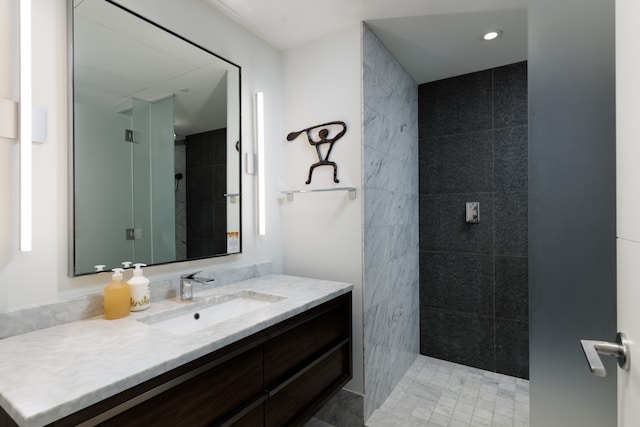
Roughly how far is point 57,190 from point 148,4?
907 millimetres

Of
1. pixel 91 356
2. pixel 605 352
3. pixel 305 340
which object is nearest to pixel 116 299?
pixel 91 356

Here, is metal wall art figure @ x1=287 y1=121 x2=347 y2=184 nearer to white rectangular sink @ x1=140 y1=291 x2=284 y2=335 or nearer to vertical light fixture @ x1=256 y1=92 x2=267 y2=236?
vertical light fixture @ x1=256 y1=92 x2=267 y2=236

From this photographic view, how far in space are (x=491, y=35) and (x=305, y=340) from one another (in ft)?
6.92

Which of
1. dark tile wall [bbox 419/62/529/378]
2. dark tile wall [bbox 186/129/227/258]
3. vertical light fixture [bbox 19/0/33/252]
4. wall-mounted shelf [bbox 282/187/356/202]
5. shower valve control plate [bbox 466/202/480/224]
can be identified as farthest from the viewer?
shower valve control plate [bbox 466/202/480/224]

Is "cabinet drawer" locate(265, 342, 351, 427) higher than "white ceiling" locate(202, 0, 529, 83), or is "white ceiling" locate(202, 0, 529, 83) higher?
"white ceiling" locate(202, 0, 529, 83)

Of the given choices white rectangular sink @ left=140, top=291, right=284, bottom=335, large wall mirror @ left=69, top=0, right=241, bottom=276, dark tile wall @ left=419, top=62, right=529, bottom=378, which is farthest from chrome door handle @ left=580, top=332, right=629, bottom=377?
dark tile wall @ left=419, top=62, right=529, bottom=378

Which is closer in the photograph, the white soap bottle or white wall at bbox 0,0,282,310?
white wall at bbox 0,0,282,310

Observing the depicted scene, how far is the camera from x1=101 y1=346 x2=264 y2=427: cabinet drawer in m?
0.82

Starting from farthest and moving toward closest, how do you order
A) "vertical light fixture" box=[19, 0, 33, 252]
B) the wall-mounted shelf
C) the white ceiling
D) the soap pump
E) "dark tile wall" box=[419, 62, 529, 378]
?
"dark tile wall" box=[419, 62, 529, 378] < the wall-mounted shelf < the white ceiling < the soap pump < "vertical light fixture" box=[19, 0, 33, 252]

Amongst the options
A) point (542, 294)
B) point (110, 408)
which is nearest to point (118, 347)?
point (110, 408)

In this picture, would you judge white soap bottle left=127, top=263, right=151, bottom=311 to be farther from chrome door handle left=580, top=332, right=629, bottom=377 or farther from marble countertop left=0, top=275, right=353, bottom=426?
chrome door handle left=580, top=332, right=629, bottom=377

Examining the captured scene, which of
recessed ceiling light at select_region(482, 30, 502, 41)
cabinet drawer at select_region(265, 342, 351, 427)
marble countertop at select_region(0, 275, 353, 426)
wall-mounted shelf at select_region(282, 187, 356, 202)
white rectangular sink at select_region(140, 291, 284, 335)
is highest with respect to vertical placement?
recessed ceiling light at select_region(482, 30, 502, 41)

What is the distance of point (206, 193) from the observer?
168cm

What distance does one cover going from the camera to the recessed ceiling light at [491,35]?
198 cm
